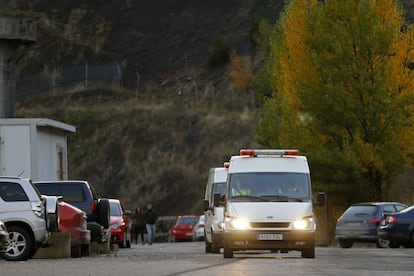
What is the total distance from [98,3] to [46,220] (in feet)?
316

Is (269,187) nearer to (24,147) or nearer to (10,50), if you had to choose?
(24,147)

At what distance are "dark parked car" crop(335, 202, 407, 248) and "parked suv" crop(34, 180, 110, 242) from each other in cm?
1177

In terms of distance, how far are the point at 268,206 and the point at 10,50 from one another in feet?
128

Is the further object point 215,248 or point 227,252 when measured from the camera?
point 215,248

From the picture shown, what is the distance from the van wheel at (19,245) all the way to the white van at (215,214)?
24.4 ft

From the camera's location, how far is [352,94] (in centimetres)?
4700

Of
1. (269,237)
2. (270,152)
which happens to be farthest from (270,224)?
(270,152)

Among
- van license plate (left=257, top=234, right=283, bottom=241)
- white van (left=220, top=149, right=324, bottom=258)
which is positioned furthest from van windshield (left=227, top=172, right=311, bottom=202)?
van license plate (left=257, top=234, right=283, bottom=241)

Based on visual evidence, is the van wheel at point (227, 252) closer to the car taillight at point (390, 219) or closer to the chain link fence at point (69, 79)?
the car taillight at point (390, 219)

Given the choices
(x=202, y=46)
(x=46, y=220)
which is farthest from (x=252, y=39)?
(x=46, y=220)

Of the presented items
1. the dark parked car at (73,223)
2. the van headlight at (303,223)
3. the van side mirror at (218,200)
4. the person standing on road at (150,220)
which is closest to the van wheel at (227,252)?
the van headlight at (303,223)

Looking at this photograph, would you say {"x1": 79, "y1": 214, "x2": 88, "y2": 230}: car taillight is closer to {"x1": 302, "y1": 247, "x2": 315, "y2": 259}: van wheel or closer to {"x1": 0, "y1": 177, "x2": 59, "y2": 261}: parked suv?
{"x1": 0, "y1": 177, "x2": 59, "y2": 261}: parked suv

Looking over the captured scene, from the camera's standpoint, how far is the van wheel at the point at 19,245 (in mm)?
26578

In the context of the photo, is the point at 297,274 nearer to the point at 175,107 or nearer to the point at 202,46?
the point at 175,107
